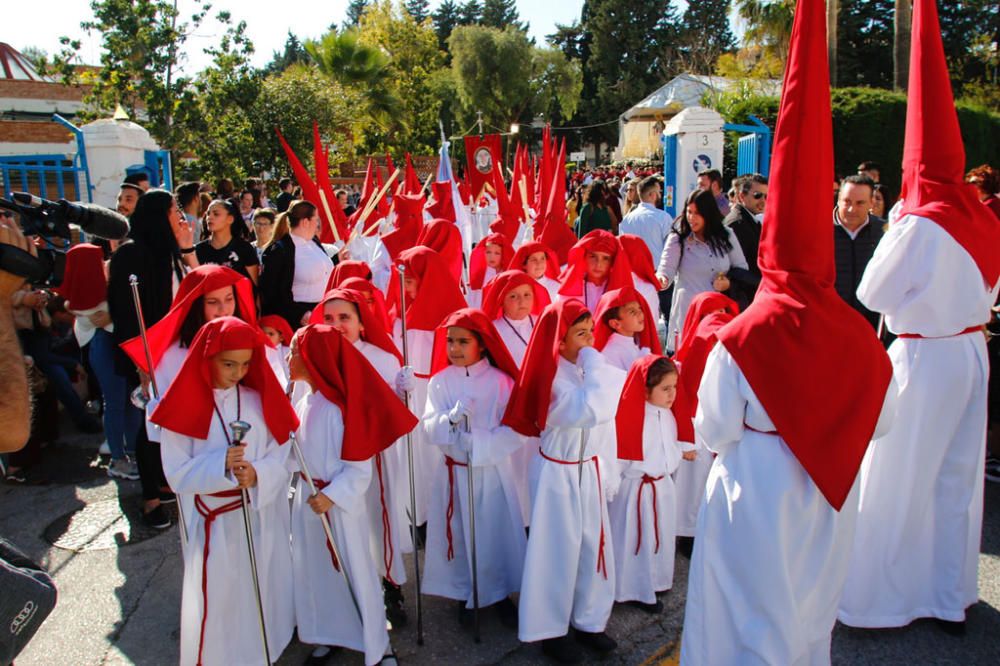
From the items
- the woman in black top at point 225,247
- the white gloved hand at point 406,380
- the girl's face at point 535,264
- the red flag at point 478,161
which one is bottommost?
the white gloved hand at point 406,380

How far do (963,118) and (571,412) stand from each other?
19192 millimetres

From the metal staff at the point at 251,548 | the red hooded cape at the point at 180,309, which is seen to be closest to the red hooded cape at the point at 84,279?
the red hooded cape at the point at 180,309

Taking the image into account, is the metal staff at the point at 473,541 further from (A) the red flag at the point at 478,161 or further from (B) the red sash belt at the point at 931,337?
(A) the red flag at the point at 478,161

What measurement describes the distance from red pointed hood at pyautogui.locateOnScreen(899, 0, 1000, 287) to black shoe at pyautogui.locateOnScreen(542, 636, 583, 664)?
8.60 feet

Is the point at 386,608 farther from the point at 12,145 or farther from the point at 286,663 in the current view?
the point at 12,145

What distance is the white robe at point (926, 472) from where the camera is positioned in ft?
12.1

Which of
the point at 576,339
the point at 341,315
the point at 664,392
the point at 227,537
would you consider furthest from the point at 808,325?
the point at 227,537

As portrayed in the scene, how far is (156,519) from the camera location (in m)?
5.05

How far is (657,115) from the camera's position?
1645 inches

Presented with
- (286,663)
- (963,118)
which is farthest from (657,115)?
(286,663)

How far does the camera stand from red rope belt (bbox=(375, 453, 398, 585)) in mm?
3922

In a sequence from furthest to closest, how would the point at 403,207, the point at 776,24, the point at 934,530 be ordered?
the point at 776,24, the point at 403,207, the point at 934,530

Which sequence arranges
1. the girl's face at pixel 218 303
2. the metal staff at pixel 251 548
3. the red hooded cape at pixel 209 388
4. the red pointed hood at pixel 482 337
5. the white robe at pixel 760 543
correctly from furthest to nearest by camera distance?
the girl's face at pixel 218 303
the red pointed hood at pixel 482 337
the red hooded cape at pixel 209 388
the metal staff at pixel 251 548
the white robe at pixel 760 543

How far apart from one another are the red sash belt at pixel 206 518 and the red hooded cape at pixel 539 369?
1.28m
